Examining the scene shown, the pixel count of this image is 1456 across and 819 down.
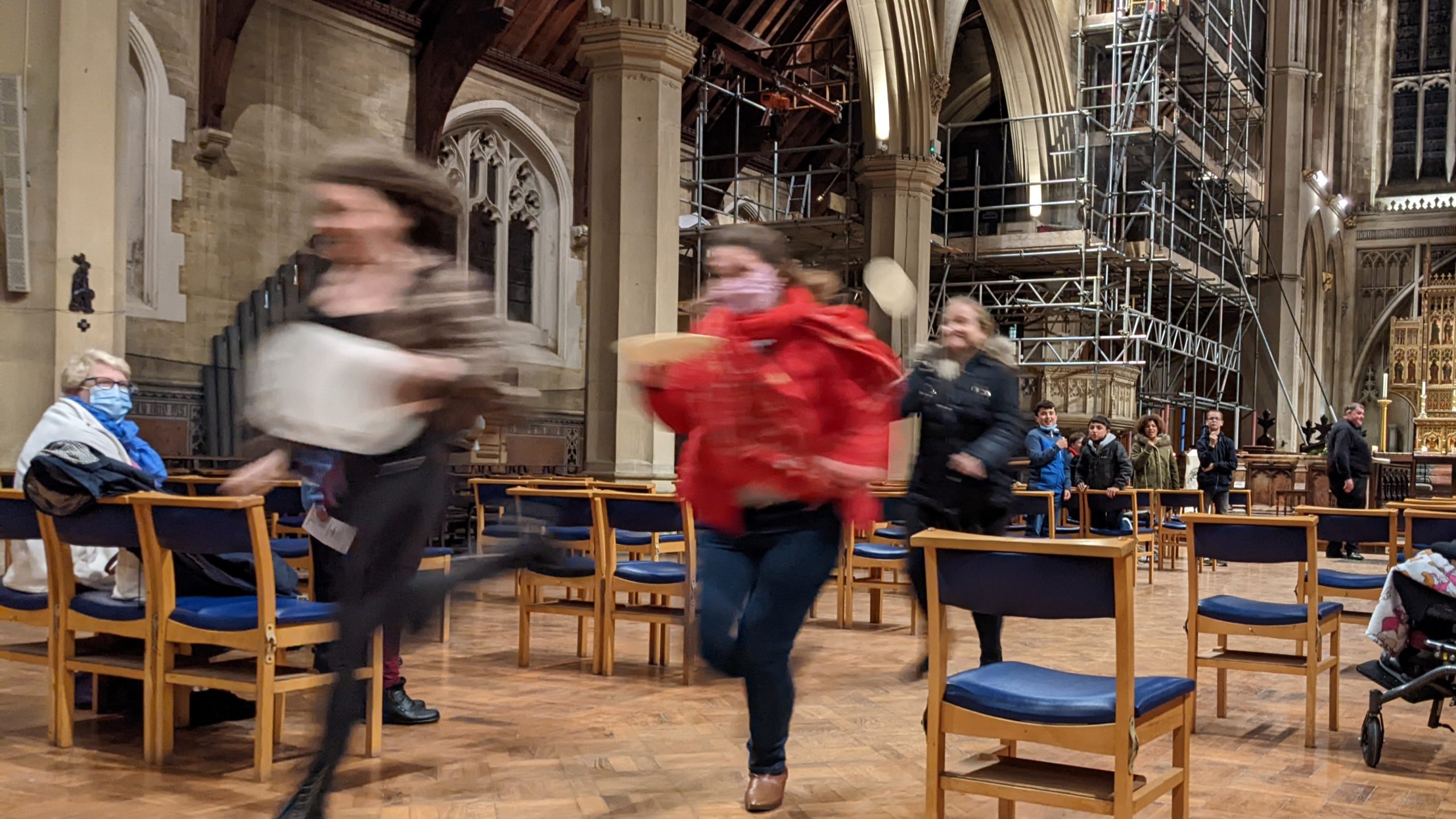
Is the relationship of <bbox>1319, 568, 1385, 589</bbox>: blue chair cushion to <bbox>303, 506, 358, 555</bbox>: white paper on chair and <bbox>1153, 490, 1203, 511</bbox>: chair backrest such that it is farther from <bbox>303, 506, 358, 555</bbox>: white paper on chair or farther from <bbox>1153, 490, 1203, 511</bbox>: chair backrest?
<bbox>1153, 490, 1203, 511</bbox>: chair backrest

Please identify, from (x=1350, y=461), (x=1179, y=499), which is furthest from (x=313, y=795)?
(x=1350, y=461)

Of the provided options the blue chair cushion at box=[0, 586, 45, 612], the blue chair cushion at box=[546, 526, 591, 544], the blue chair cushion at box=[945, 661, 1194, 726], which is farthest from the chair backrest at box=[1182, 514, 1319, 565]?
the blue chair cushion at box=[0, 586, 45, 612]

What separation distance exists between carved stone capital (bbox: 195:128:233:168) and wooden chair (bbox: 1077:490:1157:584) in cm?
912

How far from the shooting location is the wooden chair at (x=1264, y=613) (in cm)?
442

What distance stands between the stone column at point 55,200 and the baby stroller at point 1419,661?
6.60 m

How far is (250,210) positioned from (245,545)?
35.7 ft

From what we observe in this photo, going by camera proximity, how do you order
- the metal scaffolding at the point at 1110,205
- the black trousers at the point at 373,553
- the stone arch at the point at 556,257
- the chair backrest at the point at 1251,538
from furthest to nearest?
the metal scaffolding at the point at 1110,205, the stone arch at the point at 556,257, the chair backrest at the point at 1251,538, the black trousers at the point at 373,553

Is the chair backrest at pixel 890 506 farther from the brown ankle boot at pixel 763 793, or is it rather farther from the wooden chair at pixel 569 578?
the brown ankle boot at pixel 763 793

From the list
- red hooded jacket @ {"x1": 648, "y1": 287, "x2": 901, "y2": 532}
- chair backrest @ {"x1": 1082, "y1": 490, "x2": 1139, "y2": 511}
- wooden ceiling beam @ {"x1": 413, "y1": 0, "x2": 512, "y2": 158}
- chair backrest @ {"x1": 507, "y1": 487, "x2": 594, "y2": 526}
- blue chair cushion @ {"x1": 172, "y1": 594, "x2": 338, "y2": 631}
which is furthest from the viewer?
wooden ceiling beam @ {"x1": 413, "y1": 0, "x2": 512, "y2": 158}

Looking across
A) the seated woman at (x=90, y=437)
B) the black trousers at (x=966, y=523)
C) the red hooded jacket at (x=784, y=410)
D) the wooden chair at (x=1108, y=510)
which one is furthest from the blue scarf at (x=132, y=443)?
the wooden chair at (x=1108, y=510)

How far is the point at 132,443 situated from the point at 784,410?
3.41 m

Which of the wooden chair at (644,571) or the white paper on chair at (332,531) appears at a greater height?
the white paper on chair at (332,531)

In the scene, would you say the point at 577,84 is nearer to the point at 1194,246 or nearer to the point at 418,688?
the point at 1194,246

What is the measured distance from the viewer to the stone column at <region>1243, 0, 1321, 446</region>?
2605 centimetres
